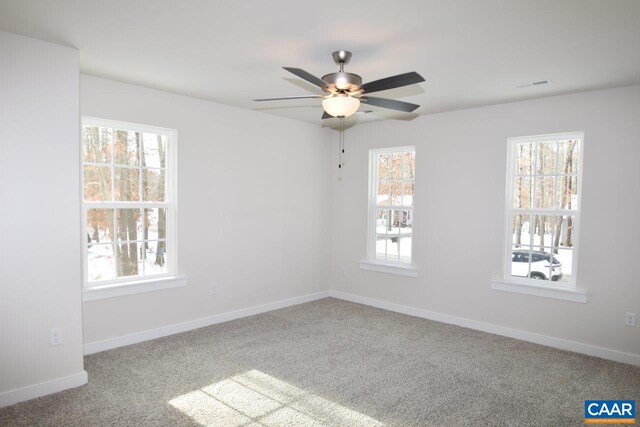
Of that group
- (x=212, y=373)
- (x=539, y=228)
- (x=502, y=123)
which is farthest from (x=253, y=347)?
(x=502, y=123)

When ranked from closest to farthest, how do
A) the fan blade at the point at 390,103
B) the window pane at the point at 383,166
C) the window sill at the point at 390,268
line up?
1. the fan blade at the point at 390,103
2. the window sill at the point at 390,268
3. the window pane at the point at 383,166

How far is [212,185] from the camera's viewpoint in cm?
461

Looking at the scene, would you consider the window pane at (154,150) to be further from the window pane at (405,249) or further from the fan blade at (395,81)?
the window pane at (405,249)

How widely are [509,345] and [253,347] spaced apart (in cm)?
261

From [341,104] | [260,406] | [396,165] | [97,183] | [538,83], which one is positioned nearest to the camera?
[341,104]

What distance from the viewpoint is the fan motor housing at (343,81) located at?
263 centimetres

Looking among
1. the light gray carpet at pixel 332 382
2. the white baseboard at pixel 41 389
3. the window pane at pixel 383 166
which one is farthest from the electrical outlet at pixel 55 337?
the window pane at pixel 383 166

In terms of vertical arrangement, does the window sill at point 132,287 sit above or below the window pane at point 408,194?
below

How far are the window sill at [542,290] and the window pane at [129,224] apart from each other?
3.88 m

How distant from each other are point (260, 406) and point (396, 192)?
3426mm

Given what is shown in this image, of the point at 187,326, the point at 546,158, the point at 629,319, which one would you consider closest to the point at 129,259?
the point at 187,326

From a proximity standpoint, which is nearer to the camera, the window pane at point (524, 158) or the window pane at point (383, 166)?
the window pane at point (524, 158)

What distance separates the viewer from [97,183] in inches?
151

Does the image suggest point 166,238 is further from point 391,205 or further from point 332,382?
point 391,205
